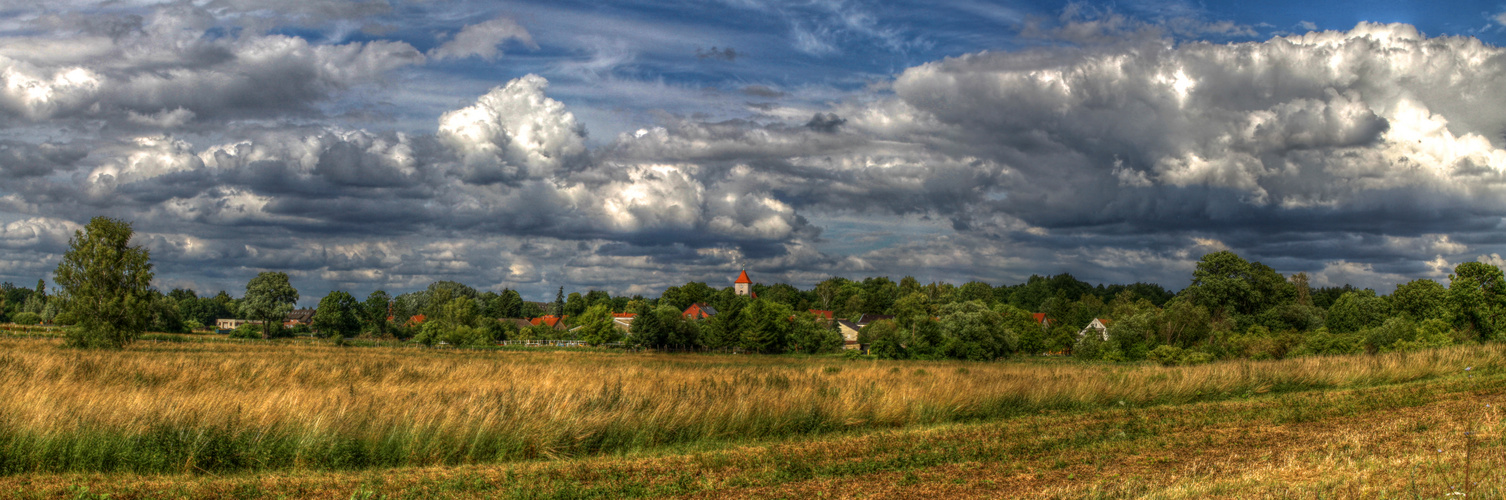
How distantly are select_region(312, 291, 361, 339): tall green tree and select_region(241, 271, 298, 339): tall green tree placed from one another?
416 cm

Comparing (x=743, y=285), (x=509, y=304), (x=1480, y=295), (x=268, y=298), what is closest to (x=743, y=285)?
(x=743, y=285)

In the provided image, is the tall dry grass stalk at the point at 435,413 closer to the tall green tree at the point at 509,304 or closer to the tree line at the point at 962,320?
the tree line at the point at 962,320

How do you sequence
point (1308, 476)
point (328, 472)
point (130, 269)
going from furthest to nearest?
point (130, 269), point (328, 472), point (1308, 476)

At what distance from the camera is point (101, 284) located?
40.9 m

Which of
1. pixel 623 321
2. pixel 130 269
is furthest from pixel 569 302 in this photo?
pixel 130 269

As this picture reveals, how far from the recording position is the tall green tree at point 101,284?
40312 mm

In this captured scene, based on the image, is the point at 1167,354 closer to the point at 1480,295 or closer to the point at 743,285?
the point at 1480,295

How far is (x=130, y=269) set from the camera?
41.8m

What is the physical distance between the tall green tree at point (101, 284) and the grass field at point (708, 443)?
28.3 meters

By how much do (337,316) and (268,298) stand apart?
393 inches

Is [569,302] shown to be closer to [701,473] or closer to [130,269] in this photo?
[130,269]

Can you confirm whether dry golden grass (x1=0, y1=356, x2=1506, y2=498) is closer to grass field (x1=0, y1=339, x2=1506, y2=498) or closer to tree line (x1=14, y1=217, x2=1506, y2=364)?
grass field (x1=0, y1=339, x2=1506, y2=498)

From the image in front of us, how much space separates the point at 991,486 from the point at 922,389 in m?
7.63

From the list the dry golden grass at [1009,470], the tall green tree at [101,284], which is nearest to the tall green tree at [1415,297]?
the dry golden grass at [1009,470]
